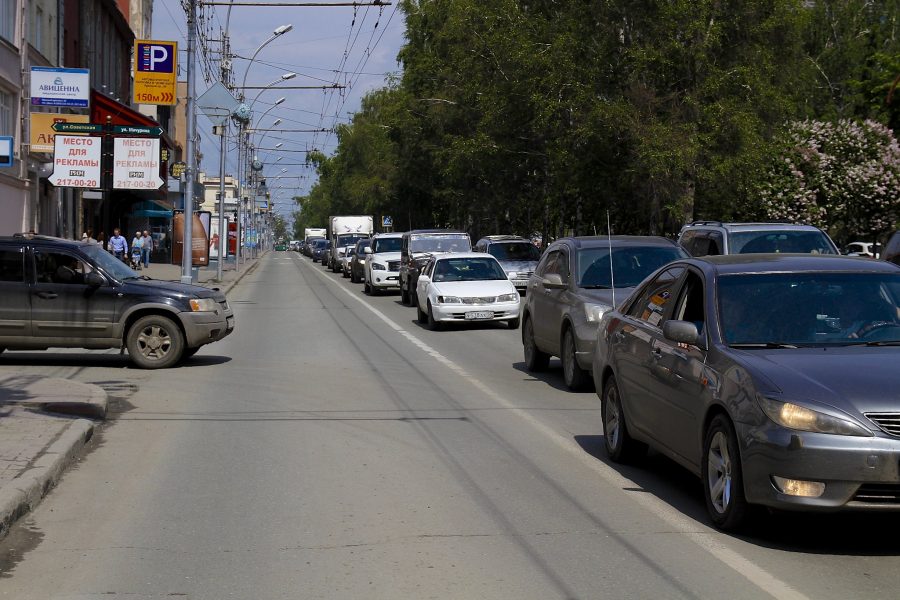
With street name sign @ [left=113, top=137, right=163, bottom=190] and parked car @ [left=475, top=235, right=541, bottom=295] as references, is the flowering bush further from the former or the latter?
street name sign @ [left=113, top=137, right=163, bottom=190]

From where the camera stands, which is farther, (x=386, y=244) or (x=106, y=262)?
(x=386, y=244)

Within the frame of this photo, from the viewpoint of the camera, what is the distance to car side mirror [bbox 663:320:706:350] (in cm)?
702

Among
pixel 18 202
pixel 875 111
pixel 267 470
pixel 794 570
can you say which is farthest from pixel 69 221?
pixel 794 570

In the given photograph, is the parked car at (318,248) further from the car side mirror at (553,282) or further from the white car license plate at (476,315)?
the car side mirror at (553,282)

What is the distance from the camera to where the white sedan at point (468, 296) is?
2211 centimetres

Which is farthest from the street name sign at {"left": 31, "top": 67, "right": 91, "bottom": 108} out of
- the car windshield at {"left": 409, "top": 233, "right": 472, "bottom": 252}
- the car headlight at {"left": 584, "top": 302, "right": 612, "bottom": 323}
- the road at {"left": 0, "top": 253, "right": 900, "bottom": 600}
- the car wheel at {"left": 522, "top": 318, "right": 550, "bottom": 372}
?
the car headlight at {"left": 584, "top": 302, "right": 612, "bottom": 323}

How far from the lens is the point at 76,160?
3192 centimetres

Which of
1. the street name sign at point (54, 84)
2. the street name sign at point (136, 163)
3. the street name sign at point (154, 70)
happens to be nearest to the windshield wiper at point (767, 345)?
the street name sign at point (154, 70)

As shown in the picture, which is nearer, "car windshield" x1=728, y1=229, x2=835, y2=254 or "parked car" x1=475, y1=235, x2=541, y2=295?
"car windshield" x1=728, y1=229, x2=835, y2=254

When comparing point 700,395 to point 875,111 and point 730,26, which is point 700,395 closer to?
point 730,26

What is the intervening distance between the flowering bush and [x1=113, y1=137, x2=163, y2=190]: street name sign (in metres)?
18.6

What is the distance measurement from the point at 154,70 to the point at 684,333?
2661 centimetres

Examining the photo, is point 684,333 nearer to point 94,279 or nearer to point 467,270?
point 94,279

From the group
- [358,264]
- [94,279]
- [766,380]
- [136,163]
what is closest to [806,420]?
[766,380]
